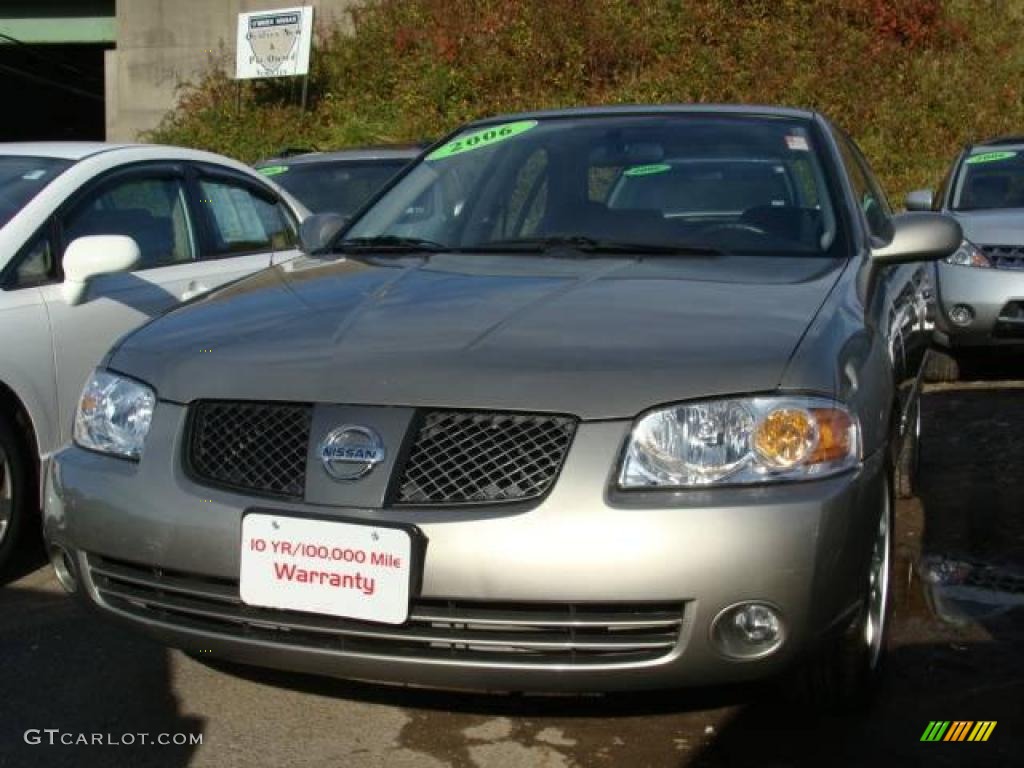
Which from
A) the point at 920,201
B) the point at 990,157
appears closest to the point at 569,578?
the point at 920,201

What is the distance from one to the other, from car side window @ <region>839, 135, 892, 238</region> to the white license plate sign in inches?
81.3

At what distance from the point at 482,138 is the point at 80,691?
2302 mm

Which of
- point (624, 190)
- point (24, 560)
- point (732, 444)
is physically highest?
point (624, 190)

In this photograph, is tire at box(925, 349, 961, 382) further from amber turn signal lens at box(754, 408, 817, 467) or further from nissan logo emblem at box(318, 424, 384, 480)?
nissan logo emblem at box(318, 424, 384, 480)

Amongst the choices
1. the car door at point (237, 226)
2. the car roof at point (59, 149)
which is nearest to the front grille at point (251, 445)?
the car door at point (237, 226)

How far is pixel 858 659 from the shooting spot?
129 inches

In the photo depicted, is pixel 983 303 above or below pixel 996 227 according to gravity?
below

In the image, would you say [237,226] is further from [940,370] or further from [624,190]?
[940,370]

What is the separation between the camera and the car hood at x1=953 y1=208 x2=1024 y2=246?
859 centimetres

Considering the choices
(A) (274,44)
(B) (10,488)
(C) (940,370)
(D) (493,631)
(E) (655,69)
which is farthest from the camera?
(A) (274,44)

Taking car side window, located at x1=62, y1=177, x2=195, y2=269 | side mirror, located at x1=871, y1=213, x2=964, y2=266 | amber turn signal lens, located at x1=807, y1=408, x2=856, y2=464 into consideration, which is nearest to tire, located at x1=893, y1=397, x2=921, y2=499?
side mirror, located at x1=871, y1=213, x2=964, y2=266

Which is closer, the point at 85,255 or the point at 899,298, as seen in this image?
the point at 899,298

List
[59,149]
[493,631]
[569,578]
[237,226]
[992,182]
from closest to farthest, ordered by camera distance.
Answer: [569,578], [493,631], [59,149], [237,226], [992,182]

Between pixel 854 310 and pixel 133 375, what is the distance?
1.74 metres
